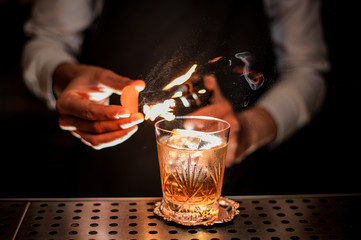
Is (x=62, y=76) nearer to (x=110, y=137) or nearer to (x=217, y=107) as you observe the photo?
(x=110, y=137)

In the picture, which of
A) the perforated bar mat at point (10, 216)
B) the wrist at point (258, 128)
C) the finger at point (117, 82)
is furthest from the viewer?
the wrist at point (258, 128)

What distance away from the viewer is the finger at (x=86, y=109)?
896 mm

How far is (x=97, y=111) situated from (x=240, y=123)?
1.46 ft

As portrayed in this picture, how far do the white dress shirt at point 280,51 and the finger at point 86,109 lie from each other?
0.46 metres

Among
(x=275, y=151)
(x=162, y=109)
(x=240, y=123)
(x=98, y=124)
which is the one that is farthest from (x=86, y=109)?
(x=275, y=151)

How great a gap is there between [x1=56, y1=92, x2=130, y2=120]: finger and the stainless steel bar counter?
0.19 metres

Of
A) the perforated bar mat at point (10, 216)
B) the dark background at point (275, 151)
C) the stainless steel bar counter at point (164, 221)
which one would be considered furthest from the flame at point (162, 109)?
the dark background at point (275, 151)

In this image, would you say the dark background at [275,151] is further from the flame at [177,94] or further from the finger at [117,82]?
the flame at [177,94]

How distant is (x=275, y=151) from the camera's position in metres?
2.04

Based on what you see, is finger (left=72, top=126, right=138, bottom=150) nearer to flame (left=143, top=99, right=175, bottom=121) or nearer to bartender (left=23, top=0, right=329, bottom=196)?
flame (left=143, top=99, right=175, bottom=121)

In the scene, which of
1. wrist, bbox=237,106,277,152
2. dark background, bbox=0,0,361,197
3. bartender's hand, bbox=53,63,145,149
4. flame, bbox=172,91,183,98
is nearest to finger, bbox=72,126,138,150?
bartender's hand, bbox=53,63,145,149

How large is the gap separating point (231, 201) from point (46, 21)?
1094mm

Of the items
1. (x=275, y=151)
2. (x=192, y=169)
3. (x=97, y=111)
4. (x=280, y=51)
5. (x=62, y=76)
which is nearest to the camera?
(x=192, y=169)

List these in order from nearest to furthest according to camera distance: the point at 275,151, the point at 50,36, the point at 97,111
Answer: the point at 97,111 → the point at 50,36 → the point at 275,151
